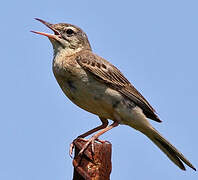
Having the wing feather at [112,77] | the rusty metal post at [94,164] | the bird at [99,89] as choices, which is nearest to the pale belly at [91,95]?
the bird at [99,89]

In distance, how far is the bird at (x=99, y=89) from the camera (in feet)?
32.1

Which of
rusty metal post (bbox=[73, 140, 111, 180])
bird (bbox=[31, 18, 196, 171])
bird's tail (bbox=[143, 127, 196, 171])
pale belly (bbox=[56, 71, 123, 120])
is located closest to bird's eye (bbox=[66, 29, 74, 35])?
bird (bbox=[31, 18, 196, 171])

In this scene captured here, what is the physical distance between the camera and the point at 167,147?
34.3ft

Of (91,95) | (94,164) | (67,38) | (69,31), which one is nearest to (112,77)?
(91,95)

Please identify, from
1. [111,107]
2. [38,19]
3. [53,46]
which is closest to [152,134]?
[111,107]

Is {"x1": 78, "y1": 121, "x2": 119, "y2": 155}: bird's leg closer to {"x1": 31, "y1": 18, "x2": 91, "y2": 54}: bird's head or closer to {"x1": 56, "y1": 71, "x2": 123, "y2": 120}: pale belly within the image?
{"x1": 56, "y1": 71, "x2": 123, "y2": 120}: pale belly

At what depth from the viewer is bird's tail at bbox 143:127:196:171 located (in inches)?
388

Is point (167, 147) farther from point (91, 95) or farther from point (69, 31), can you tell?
point (69, 31)

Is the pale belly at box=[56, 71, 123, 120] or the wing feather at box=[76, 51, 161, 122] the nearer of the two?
the pale belly at box=[56, 71, 123, 120]

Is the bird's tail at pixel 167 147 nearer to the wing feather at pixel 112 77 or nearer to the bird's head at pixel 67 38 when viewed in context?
the wing feather at pixel 112 77

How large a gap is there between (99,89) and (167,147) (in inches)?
76.4

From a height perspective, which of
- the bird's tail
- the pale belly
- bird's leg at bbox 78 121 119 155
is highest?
the pale belly

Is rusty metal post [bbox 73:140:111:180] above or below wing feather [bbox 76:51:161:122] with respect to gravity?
below

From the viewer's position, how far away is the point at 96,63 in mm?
10305
